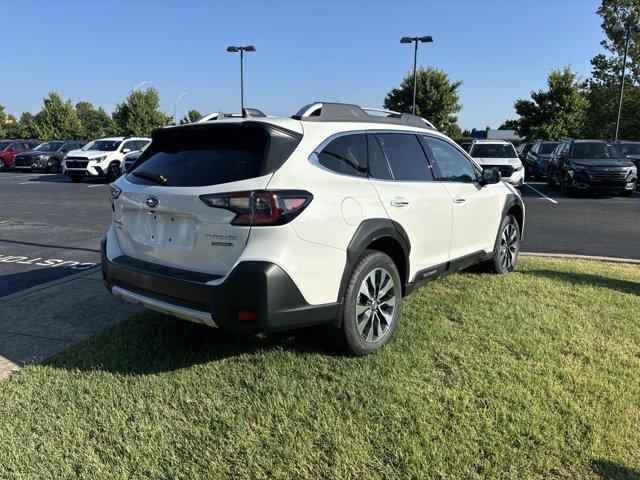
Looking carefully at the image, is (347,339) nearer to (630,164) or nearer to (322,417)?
(322,417)

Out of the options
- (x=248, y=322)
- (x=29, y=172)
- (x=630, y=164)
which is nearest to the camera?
(x=248, y=322)

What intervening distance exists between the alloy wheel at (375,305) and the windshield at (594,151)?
1504 cm

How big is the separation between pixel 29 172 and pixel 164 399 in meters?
30.8

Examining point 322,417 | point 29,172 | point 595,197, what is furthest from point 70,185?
point 322,417

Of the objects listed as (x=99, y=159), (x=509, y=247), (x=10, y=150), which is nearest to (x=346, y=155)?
(x=509, y=247)

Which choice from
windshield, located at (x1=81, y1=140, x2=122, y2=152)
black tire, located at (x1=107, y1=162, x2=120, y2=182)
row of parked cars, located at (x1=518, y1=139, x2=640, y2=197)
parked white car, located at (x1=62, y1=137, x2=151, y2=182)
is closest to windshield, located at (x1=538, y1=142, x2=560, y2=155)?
row of parked cars, located at (x1=518, y1=139, x2=640, y2=197)

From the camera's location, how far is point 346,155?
3711mm

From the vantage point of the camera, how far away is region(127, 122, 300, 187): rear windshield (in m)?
3.20

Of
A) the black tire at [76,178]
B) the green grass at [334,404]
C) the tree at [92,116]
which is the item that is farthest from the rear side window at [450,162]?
the tree at [92,116]

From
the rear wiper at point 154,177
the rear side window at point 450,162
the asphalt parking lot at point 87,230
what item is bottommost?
the asphalt parking lot at point 87,230

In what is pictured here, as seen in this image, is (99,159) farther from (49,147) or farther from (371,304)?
(371,304)

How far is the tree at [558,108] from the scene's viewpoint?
126 ft

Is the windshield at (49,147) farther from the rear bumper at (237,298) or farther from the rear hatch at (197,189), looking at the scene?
the rear bumper at (237,298)

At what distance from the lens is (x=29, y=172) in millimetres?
29422
